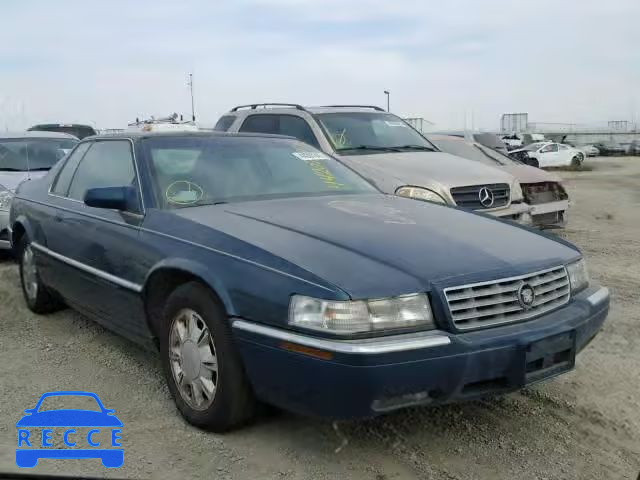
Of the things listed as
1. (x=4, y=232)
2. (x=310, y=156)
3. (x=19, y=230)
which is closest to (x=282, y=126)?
(x=4, y=232)

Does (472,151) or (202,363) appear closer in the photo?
(202,363)

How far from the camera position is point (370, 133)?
8.25m

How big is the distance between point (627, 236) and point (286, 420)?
23.4 ft

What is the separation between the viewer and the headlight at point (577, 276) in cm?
337

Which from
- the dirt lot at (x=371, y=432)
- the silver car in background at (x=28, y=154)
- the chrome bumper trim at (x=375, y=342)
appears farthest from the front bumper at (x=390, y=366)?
the silver car in background at (x=28, y=154)

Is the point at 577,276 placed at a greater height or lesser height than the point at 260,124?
lesser

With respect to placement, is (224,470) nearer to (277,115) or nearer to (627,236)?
(277,115)

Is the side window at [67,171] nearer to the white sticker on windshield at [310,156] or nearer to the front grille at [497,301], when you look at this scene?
the white sticker on windshield at [310,156]

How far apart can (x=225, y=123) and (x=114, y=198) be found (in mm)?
5500

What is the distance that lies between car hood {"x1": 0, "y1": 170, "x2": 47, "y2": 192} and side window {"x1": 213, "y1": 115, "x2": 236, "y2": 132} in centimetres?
234

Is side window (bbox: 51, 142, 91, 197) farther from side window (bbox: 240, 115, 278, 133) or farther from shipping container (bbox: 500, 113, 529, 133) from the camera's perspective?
shipping container (bbox: 500, 113, 529, 133)

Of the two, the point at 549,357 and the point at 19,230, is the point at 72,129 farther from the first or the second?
the point at 549,357

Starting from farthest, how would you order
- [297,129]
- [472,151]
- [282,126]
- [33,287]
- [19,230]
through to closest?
1. [472,151]
2. [282,126]
3. [297,129]
4. [19,230]
5. [33,287]

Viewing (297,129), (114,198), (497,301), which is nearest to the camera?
(497,301)
